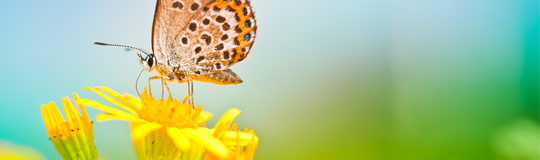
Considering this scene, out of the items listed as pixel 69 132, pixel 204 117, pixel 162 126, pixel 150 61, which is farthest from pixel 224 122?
pixel 150 61

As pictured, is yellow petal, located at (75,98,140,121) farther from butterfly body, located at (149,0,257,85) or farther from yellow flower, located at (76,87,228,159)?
butterfly body, located at (149,0,257,85)

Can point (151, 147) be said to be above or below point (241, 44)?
below

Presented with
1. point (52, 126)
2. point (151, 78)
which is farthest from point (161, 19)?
point (52, 126)

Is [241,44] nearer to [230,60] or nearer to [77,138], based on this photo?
[230,60]

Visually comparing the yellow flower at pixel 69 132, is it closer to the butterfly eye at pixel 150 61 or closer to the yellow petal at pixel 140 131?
the yellow petal at pixel 140 131

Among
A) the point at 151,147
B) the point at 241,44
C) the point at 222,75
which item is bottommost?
the point at 151,147

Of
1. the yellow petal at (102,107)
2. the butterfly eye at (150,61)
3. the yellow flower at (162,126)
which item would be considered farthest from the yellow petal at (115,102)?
the butterfly eye at (150,61)

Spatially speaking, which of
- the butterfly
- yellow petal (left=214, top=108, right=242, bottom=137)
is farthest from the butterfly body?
yellow petal (left=214, top=108, right=242, bottom=137)
